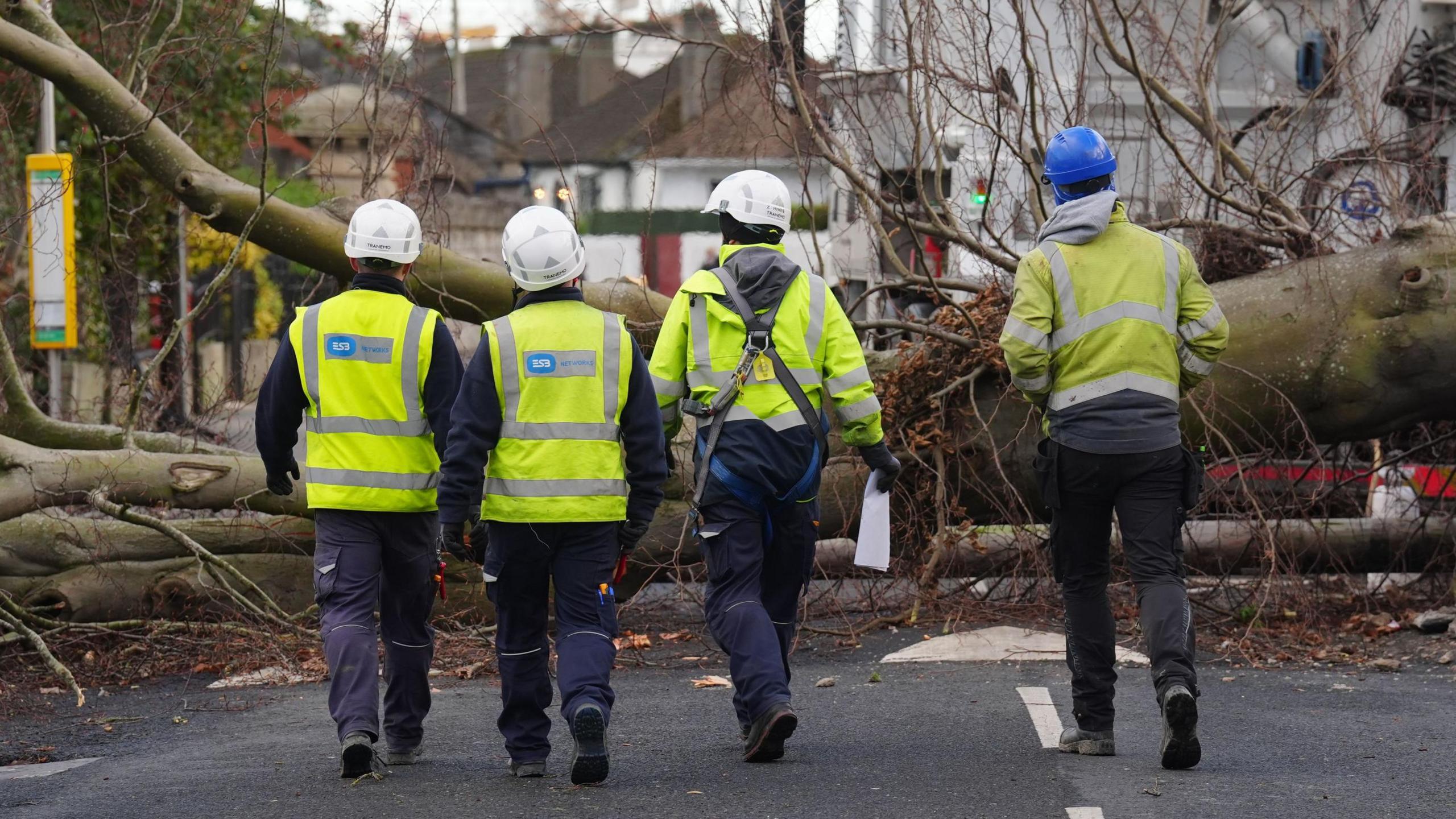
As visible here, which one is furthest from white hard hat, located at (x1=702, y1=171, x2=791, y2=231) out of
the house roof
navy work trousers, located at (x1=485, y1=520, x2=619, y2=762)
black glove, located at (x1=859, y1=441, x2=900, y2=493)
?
the house roof

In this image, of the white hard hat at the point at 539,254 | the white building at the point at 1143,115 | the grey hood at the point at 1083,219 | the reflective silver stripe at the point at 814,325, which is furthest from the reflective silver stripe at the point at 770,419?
the white building at the point at 1143,115

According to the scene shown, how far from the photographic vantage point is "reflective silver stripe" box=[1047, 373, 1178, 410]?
513cm

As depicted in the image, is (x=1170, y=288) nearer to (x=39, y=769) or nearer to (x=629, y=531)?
(x=629, y=531)

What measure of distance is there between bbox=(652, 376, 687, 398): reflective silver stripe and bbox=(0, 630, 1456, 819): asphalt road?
3.87 ft

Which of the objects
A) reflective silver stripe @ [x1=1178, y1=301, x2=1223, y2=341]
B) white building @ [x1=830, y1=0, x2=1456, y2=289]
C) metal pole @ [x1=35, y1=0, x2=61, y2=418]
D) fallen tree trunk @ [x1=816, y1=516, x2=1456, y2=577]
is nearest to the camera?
reflective silver stripe @ [x1=1178, y1=301, x2=1223, y2=341]

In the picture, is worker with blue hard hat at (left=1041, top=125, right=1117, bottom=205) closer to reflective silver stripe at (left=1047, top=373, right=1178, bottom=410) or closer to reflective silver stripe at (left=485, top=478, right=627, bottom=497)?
reflective silver stripe at (left=1047, top=373, right=1178, bottom=410)

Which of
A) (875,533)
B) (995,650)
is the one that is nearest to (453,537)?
(875,533)

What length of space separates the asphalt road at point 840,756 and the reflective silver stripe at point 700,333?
1271 millimetres

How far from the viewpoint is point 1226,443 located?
24.0 feet

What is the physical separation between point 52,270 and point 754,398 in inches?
298

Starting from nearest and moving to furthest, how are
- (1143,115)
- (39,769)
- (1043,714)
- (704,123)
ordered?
1. (39,769)
2. (1043,714)
3. (1143,115)
4. (704,123)

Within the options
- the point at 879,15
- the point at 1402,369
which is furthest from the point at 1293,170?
the point at 879,15

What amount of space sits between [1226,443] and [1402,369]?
2.85ft

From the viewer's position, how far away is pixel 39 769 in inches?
214
